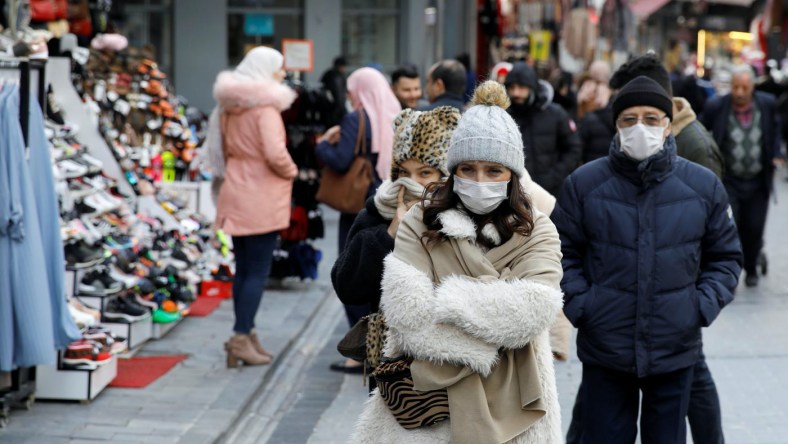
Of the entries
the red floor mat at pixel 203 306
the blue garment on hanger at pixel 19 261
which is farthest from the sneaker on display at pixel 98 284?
the red floor mat at pixel 203 306

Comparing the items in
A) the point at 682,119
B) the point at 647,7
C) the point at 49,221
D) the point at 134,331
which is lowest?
the point at 134,331

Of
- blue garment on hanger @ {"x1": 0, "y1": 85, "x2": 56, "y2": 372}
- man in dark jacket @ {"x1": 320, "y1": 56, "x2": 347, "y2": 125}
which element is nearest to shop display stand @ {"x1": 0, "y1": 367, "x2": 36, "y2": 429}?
blue garment on hanger @ {"x1": 0, "y1": 85, "x2": 56, "y2": 372}

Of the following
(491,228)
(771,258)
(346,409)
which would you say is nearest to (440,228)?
(491,228)

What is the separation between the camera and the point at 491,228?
12.8 ft

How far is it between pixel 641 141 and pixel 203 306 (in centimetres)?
595

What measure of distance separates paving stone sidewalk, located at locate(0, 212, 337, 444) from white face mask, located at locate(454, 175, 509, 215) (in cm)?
314

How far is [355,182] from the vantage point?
8.41 meters

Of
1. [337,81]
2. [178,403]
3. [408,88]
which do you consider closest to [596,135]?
[408,88]

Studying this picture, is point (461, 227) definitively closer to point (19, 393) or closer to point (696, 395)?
point (696, 395)

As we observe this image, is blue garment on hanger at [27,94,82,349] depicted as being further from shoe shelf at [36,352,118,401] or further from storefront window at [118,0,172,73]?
storefront window at [118,0,172,73]

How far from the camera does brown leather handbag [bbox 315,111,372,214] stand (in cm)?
839

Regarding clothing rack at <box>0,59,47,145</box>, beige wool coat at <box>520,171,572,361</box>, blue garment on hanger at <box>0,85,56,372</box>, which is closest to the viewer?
beige wool coat at <box>520,171,572,361</box>

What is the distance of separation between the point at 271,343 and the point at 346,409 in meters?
1.62

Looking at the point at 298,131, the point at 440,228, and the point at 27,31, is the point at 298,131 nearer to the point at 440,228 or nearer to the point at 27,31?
the point at 27,31
